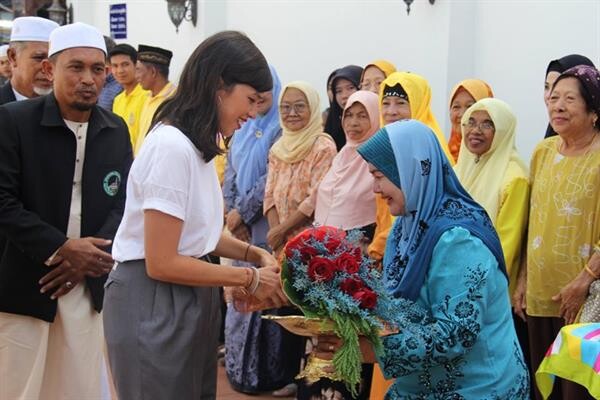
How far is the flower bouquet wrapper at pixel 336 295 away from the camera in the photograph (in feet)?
8.00

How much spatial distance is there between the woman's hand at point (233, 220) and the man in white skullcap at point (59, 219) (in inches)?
85.0

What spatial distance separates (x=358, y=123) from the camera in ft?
17.4

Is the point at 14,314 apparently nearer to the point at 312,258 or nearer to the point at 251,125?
the point at 312,258

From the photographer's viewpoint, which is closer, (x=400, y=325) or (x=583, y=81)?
(x=400, y=325)

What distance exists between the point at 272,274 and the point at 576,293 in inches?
76.7

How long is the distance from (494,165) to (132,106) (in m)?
4.65

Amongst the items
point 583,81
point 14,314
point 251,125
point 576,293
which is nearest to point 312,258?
point 14,314

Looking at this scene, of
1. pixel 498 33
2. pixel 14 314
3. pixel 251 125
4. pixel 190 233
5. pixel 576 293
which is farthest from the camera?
pixel 498 33

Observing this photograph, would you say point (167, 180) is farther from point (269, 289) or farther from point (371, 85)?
point (371, 85)

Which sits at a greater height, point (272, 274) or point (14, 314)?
point (272, 274)

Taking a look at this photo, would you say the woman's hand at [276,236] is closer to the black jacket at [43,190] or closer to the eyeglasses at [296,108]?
the eyeglasses at [296,108]

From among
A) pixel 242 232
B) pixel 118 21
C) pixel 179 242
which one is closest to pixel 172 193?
pixel 179 242

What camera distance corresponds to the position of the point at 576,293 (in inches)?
162

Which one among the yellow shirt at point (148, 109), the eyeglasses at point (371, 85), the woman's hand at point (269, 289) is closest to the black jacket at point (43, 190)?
the woman's hand at point (269, 289)
